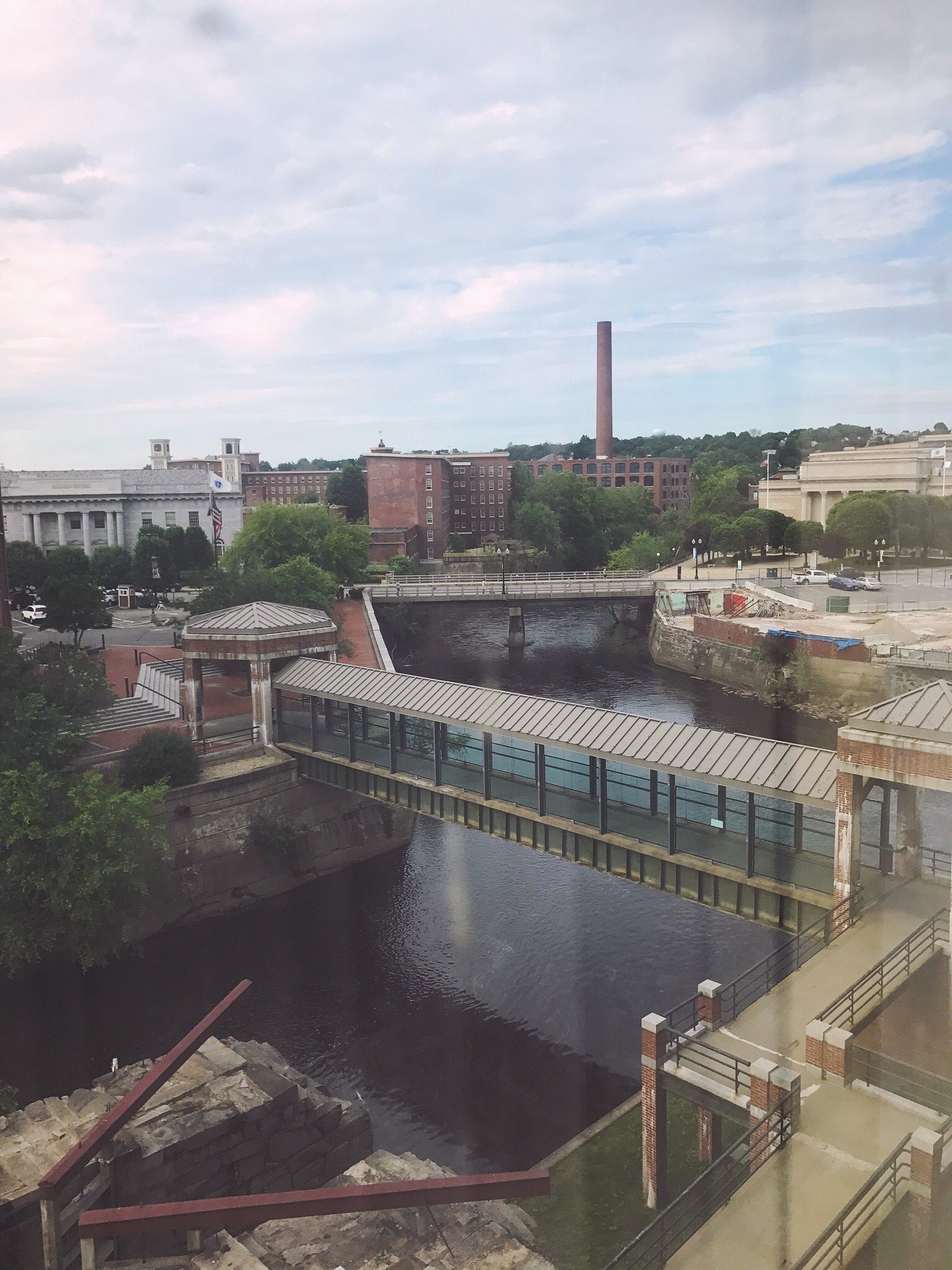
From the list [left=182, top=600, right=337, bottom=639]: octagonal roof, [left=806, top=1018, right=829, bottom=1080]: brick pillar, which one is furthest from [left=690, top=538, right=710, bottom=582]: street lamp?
[left=806, top=1018, right=829, bottom=1080]: brick pillar

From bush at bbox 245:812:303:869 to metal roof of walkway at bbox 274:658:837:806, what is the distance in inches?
72.9

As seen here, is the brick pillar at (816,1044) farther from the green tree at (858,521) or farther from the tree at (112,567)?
the tree at (112,567)

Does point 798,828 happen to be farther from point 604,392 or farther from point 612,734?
point 604,392

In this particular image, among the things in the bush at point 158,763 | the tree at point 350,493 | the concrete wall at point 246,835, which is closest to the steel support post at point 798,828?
the concrete wall at point 246,835

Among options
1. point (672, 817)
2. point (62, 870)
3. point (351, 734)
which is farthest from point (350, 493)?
point (672, 817)

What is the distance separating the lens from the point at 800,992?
6461 mm

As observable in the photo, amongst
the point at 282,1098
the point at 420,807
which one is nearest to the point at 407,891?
the point at 420,807

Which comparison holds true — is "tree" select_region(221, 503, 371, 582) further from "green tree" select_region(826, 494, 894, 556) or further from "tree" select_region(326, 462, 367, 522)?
"tree" select_region(326, 462, 367, 522)

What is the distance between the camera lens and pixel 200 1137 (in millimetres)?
7363

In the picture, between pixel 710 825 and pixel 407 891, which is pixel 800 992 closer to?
pixel 710 825

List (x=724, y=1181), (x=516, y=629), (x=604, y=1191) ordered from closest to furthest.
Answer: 1. (x=724, y=1181)
2. (x=604, y=1191)
3. (x=516, y=629)

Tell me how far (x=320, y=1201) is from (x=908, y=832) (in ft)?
18.7

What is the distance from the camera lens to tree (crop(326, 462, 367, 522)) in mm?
54500

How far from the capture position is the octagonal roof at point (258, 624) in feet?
48.3
